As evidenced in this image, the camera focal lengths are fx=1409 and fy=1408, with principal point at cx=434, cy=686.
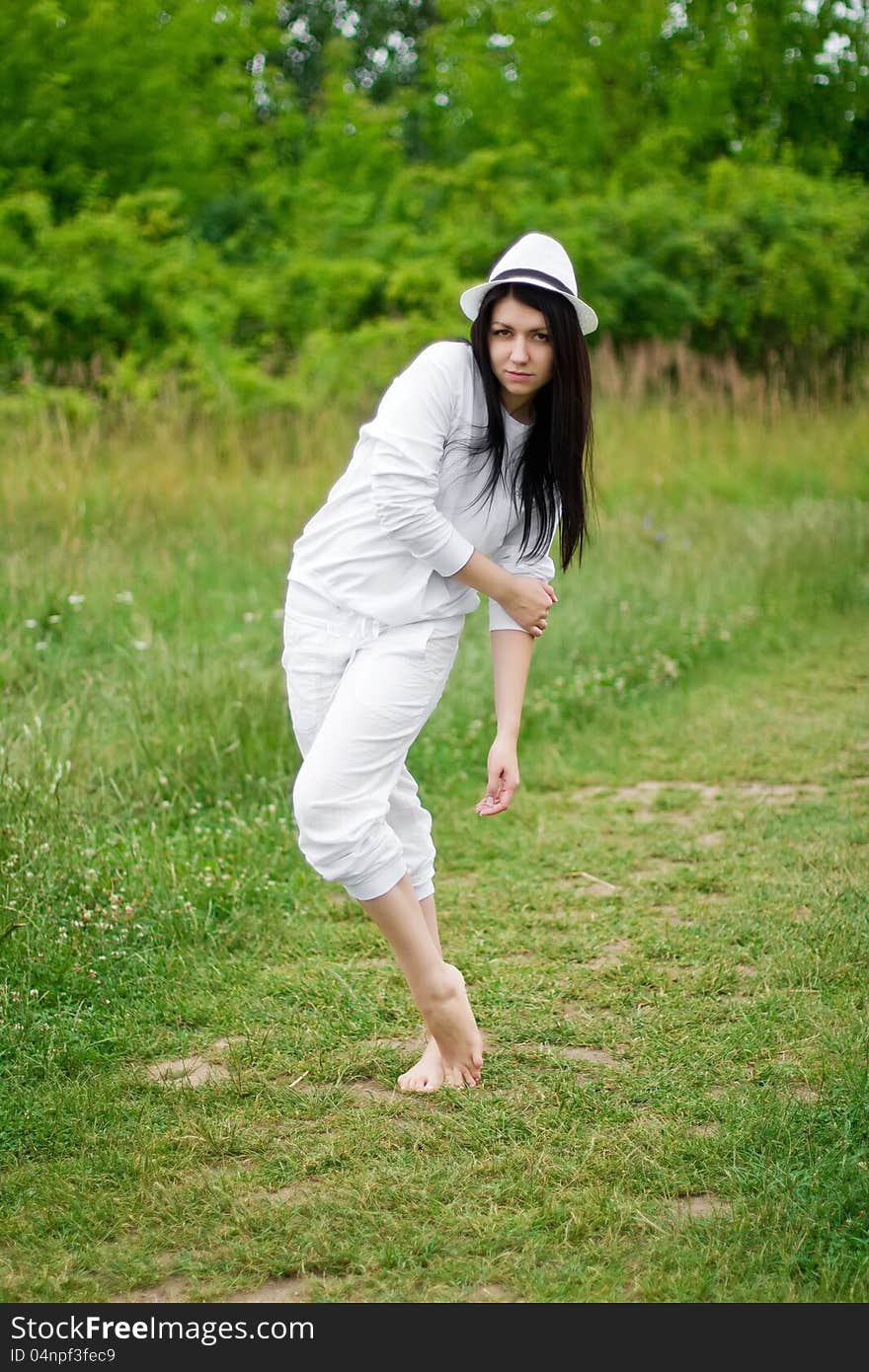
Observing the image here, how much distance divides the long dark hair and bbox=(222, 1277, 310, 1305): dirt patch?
5.52 feet

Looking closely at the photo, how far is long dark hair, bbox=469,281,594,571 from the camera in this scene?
3.24 metres

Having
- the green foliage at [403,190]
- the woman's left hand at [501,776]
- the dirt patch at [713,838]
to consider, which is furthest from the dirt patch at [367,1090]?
the green foliage at [403,190]

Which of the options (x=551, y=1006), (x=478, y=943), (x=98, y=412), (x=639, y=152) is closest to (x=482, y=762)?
(x=478, y=943)

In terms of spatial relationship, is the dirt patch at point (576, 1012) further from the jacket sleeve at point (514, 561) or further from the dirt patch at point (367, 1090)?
the jacket sleeve at point (514, 561)

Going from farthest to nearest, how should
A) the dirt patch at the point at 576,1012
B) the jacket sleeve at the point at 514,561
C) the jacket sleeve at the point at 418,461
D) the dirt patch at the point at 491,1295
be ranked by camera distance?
the dirt patch at the point at 576,1012 → the jacket sleeve at the point at 514,561 → the jacket sleeve at the point at 418,461 → the dirt patch at the point at 491,1295

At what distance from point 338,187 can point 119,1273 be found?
16.8 metres

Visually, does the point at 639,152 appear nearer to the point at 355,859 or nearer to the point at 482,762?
the point at 482,762

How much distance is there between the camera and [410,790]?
12.0 ft

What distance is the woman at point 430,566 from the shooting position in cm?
321

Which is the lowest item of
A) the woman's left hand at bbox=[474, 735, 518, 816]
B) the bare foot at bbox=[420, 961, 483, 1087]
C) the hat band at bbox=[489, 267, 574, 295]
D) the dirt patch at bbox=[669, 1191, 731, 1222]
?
the dirt patch at bbox=[669, 1191, 731, 1222]

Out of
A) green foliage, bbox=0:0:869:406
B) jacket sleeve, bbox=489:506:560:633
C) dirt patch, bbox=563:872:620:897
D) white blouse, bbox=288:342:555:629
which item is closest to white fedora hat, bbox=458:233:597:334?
white blouse, bbox=288:342:555:629

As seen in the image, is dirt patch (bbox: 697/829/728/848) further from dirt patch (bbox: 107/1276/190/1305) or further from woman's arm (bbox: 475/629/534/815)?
dirt patch (bbox: 107/1276/190/1305)

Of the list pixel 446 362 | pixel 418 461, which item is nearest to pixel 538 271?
pixel 446 362

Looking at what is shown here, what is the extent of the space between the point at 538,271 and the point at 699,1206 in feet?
6.81
